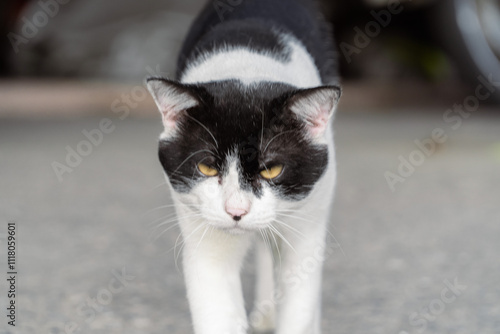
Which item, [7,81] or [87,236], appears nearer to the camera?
[87,236]

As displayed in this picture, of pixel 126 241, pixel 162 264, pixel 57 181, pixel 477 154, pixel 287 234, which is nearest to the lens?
pixel 287 234

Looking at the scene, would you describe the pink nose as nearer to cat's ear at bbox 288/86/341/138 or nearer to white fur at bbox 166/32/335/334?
white fur at bbox 166/32/335/334

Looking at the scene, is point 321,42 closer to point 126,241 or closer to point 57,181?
point 126,241

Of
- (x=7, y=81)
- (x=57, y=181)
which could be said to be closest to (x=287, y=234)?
(x=57, y=181)

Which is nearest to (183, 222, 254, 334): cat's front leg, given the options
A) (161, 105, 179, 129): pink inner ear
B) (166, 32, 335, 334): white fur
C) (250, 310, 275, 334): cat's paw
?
(166, 32, 335, 334): white fur

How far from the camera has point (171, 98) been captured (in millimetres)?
2002

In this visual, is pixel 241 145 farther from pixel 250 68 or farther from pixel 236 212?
pixel 250 68

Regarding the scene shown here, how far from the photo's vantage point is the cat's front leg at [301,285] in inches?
83.4

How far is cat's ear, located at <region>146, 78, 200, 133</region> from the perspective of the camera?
1943 mm

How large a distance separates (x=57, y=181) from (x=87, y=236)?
49.5 inches

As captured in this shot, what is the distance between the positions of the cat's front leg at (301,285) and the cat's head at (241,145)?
0.58 feet

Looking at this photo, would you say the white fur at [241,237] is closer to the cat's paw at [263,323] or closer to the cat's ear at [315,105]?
the cat's ear at [315,105]

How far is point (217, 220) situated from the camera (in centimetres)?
189

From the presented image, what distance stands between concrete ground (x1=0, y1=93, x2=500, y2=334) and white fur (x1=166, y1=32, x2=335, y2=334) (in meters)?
0.32
